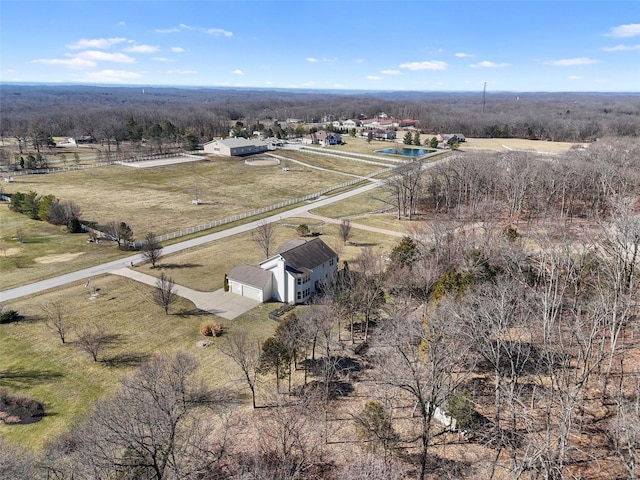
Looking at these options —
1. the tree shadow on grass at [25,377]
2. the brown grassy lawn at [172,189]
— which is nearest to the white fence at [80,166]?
the brown grassy lawn at [172,189]

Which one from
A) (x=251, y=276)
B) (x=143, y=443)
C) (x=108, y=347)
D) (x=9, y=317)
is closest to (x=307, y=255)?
(x=251, y=276)

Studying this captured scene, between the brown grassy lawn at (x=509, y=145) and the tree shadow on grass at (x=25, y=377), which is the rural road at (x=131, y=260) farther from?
the brown grassy lawn at (x=509, y=145)

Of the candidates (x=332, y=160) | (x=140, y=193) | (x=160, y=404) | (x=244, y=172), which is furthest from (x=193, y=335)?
(x=332, y=160)

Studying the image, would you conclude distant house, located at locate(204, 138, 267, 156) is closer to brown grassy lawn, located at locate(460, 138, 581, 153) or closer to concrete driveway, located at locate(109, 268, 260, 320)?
brown grassy lawn, located at locate(460, 138, 581, 153)

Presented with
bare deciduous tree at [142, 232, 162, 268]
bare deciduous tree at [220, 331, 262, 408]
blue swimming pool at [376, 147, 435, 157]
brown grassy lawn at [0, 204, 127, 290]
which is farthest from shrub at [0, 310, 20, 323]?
blue swimming pool at [376, 147, 435, 157]

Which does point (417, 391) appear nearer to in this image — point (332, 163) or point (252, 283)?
point (252, 283)

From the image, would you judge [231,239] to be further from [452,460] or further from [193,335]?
[452,460]
